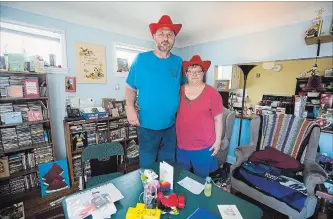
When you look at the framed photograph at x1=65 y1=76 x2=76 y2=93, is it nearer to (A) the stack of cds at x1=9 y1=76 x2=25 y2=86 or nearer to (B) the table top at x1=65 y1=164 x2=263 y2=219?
(A) the stack of cds at x1=9 y1=76 x2=25 y2=86

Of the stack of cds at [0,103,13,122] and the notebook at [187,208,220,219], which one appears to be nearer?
the notebook at [187,208,220,219]

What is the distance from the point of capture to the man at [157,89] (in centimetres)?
127

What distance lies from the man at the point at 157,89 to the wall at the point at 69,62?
1467mm

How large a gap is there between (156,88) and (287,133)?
1625 mm

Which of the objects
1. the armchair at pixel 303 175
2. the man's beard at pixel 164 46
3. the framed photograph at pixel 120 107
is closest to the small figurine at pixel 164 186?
the man's beard at pixel 164 46

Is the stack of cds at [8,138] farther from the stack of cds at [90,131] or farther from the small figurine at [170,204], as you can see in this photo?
the small figurine at [170,204]

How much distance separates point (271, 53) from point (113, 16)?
233 centimetres

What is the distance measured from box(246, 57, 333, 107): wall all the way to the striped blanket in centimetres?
224

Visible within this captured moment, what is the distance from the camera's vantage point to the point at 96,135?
246 centimetres

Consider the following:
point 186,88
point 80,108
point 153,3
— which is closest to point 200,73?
point 186,88

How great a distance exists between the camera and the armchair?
1373mm

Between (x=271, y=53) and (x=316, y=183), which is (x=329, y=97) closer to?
(x=271, y=53)

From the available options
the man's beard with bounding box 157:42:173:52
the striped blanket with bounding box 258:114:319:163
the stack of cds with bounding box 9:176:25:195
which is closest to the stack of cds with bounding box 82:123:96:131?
the stack of cds with bounding box 9:176:25:195

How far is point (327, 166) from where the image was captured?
1.95 meters
